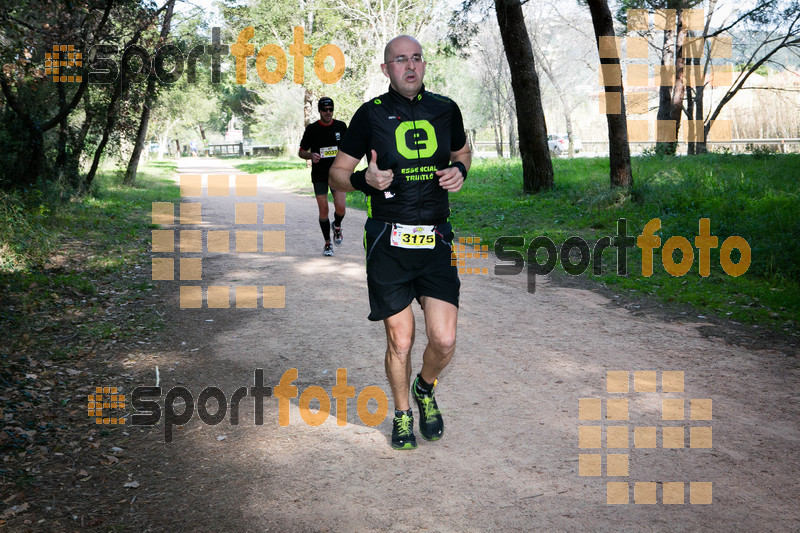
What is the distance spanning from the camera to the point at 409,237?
167 inches

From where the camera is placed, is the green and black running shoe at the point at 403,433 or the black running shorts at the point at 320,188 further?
the black running shorts at the point at 320,188

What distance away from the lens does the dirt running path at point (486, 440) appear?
3.59 meters

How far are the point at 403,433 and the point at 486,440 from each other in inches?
22.3

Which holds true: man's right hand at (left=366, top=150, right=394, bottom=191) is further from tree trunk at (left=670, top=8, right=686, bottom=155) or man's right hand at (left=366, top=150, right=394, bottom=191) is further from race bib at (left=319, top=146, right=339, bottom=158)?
tree trunk at (left=670, top=8, right=686, bottom=155)

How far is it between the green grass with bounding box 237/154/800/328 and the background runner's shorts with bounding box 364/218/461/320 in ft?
15.8

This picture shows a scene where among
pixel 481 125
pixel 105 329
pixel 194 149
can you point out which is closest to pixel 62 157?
pixel 105 329

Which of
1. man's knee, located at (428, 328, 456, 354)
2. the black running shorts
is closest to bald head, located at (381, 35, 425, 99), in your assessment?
man's knee, located at (428, 328, 456, 354)

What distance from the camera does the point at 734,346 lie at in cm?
659

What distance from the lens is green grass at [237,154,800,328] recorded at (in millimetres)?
8508

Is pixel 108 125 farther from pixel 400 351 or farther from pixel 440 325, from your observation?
pixel 440 325

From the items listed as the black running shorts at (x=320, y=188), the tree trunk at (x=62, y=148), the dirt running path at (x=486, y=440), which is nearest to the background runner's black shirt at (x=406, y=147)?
the dirt running path at (x=486, y=440)

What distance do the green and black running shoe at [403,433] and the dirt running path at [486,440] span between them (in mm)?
93

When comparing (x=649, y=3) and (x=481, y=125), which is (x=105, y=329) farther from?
(x=481, y=125)

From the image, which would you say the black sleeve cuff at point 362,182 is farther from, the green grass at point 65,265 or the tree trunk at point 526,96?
the tree trunk at point 526,96
